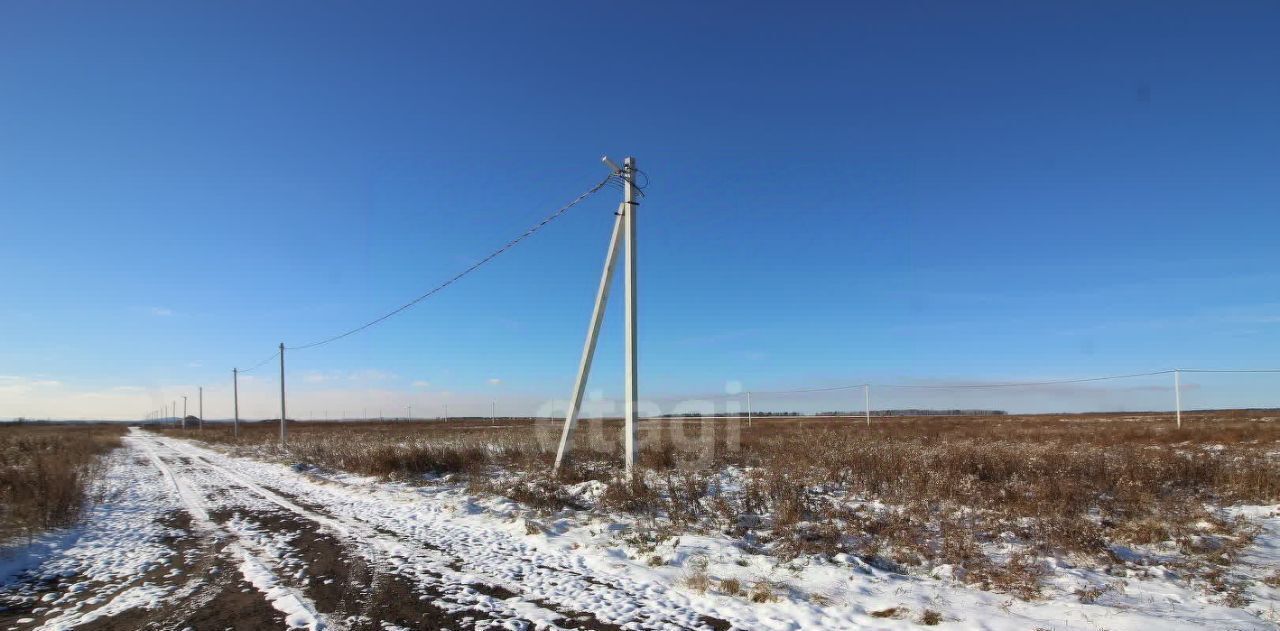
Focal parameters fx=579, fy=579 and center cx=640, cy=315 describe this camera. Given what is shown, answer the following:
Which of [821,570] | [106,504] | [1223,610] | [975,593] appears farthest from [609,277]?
[106,504]

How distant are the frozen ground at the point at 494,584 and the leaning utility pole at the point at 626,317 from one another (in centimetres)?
284

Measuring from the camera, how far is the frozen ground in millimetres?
4961

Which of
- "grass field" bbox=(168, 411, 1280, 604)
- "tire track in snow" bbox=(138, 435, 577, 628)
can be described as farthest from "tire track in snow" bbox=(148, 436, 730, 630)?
"grass field" bbox=(168, 411, 1280, 604)

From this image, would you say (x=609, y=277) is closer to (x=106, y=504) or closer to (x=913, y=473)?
(x=913, y=473)

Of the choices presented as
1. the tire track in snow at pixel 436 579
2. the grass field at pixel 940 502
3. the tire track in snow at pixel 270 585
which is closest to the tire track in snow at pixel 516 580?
the tire track in snow at pixel 436 579

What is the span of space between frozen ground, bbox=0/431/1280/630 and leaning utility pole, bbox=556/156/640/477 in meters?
2.84

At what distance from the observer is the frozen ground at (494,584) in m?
4.96

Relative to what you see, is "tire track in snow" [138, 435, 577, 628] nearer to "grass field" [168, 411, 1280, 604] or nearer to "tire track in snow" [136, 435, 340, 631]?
"tire track in snow" [136, 435, 340, 631]

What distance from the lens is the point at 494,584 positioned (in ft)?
19.8

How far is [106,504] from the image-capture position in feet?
39.3

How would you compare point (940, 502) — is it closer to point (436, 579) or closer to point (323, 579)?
point (436, 579)

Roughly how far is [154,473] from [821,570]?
870 inches

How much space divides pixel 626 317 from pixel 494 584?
22.8 feet

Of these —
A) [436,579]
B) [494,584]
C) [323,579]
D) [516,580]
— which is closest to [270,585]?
[323,579]
